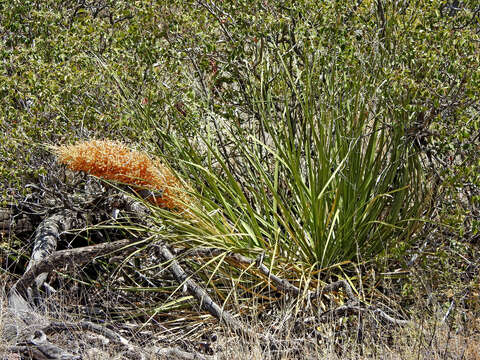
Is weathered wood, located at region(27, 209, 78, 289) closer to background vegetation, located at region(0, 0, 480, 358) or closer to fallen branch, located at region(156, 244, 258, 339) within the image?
background vegetation, located at region(0, 0, 480, 358)

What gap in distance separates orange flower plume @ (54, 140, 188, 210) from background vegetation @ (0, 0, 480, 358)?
0.16 metres

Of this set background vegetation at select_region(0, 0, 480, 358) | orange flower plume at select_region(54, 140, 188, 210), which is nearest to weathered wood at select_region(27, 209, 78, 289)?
background vegetation at select_region(0, 0, 480, 358)

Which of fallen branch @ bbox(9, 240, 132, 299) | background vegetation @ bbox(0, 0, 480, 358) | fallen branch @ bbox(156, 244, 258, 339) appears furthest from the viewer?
fallen branch @ bbox(9, 240, 132, 299)

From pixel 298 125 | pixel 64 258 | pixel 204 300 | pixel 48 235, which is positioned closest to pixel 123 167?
pixel 64 258

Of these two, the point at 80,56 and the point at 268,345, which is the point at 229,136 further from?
the point at 268,345

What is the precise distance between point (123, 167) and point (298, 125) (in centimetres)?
170

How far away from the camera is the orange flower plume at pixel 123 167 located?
3.94 m

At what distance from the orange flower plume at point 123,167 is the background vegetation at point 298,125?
6.5 inches

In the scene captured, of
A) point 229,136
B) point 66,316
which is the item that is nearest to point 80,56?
point 229,136

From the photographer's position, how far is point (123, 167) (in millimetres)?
3988

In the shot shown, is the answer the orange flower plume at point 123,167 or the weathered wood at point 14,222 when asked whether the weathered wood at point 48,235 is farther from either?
the orange flower plume at point 123,167

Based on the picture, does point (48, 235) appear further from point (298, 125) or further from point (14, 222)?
point (298, 125)

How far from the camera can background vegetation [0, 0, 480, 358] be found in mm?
3922

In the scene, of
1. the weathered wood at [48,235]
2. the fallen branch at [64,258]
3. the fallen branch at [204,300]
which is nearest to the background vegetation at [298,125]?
the fallen branch at [204,300]
